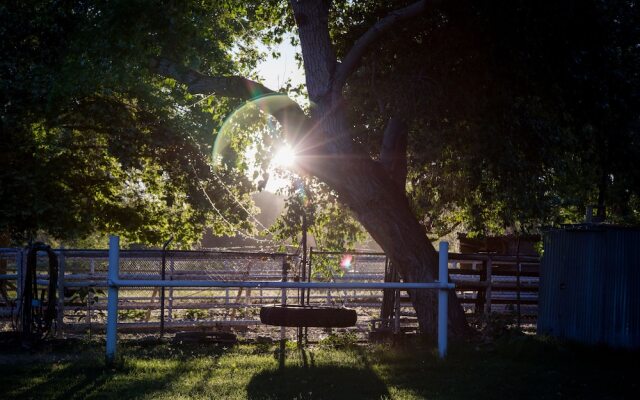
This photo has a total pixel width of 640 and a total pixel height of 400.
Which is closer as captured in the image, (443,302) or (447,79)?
(443,302)

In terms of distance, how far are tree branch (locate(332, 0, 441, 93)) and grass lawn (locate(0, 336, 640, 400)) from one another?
4.72 meters

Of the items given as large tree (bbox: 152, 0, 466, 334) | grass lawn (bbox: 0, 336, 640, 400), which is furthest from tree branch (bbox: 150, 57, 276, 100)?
grass lawn (bbox: 0, 336, 640, 400)

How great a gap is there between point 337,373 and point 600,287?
4.87 m

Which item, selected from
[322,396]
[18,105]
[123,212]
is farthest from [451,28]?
[123,212]

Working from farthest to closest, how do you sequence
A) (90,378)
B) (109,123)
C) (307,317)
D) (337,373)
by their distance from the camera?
(109,123), (307,317), (337,373), (90,378)

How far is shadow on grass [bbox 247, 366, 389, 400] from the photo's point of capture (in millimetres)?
8375

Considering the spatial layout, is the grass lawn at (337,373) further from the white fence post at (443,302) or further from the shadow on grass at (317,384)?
the white fence post at (443,302)

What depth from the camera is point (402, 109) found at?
13.5 metres

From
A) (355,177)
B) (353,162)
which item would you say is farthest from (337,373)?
(353,162)

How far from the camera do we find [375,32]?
13.2 meters

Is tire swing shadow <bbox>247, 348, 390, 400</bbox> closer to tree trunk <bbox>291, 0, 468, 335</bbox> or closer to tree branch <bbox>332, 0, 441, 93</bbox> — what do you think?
tree trunk <bbox>291, 0, 468, 335</bbox>

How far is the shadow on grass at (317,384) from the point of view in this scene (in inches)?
330

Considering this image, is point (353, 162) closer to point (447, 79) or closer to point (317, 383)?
point (447, 79)

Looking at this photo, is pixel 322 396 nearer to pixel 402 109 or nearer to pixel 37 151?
pixel 402 109
